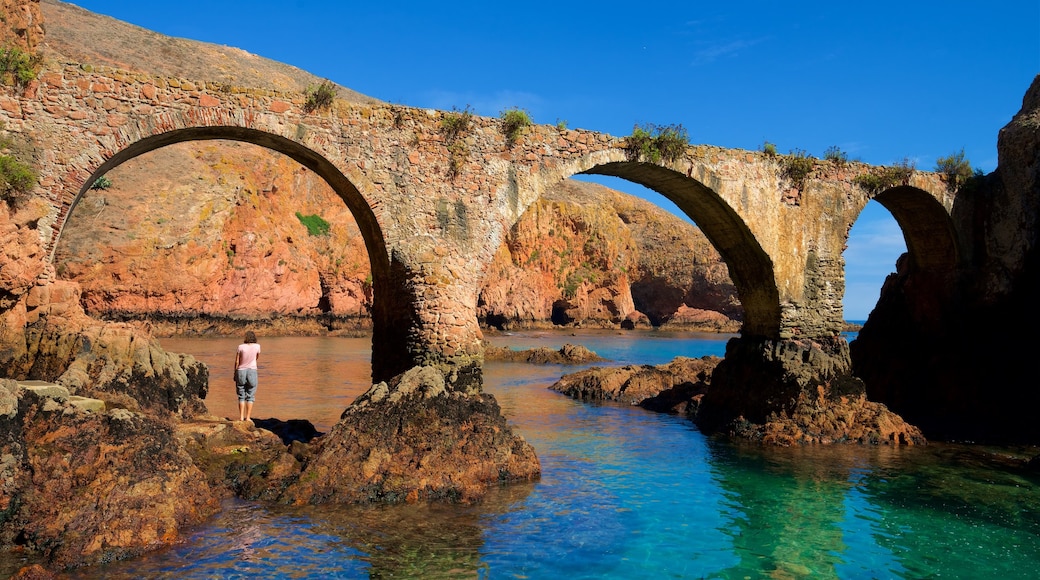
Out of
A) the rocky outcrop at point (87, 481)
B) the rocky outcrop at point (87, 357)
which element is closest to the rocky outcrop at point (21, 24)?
the rocky outcrop at point (87, 357)

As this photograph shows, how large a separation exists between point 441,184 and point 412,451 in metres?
4.20

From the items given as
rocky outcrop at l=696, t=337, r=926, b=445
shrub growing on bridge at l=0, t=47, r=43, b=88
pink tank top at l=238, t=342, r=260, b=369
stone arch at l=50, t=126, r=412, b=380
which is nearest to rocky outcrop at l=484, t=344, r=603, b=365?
rocky outcrop at l=696, t=337, r=926, b=445

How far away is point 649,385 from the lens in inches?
820

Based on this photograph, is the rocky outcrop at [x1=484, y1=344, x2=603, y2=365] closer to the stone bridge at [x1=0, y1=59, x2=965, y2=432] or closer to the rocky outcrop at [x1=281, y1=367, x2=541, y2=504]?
A: the stone bridge at [x1=0, y1=59, x2=965, y2=432]

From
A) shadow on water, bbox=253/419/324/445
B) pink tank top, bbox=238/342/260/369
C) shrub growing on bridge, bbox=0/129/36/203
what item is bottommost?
shadow on water, bbox=253/419/324/445

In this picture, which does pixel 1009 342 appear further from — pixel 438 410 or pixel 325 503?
pixel 325 503

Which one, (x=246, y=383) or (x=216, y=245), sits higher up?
(x=216, y=245)

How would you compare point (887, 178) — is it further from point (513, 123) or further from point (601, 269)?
point (601, 269)

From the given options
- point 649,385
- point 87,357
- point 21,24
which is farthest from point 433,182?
point 649,385

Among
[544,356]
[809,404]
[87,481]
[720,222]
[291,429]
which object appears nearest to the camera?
[87,481]

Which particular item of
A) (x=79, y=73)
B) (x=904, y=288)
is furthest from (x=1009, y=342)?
(x=79, y=73)

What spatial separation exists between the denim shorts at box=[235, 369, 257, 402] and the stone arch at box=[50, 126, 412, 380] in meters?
1.88

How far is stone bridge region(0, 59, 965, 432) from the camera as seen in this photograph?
372 inches

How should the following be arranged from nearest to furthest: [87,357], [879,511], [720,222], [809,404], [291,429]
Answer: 1. [879,511]
2. [87,357]
3. [291,429]
4. [809,404]
5. [720,222]
